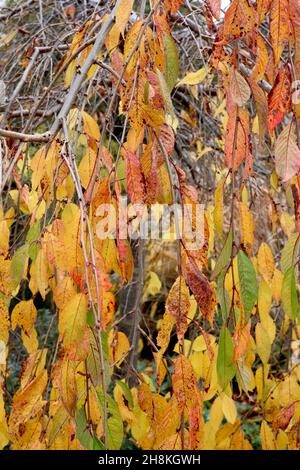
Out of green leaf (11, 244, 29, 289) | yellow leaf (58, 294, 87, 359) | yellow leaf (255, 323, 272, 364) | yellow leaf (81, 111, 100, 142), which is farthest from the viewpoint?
yellow leaf (255, 323, 272, 364)

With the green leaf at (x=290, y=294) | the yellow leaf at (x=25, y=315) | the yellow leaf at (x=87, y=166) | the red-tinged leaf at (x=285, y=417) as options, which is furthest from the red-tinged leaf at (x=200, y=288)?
the red-tinged leaf at (x=285, y=417)

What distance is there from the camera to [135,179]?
65 cm

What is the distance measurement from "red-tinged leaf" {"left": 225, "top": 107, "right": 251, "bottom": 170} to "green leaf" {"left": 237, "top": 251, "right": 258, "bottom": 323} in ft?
0.34

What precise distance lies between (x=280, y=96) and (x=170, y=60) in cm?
15

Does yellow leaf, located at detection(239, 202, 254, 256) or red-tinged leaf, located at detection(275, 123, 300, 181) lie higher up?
red-tinged leaf, located at detection(275, 123, 300, 181)

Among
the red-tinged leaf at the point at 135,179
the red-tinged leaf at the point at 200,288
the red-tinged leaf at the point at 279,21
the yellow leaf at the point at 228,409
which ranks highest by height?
the red-tinged leaf at the point at 279,21

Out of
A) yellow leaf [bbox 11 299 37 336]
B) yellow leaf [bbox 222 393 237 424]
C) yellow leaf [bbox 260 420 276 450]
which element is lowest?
yellow leaf [bbox 260 420 276 450]

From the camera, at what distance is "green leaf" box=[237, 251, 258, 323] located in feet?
2.06

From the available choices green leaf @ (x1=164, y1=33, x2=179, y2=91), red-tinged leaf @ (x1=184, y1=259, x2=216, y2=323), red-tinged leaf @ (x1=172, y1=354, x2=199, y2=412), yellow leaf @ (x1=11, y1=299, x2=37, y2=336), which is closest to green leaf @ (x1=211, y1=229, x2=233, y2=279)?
red-tinged leaf @ (x1=184, y1=259, x2=216, y2=323)

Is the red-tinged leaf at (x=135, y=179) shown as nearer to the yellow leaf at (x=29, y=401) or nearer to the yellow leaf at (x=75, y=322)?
the yellow leaf at (x=75, y=322)

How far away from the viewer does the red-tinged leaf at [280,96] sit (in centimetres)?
68

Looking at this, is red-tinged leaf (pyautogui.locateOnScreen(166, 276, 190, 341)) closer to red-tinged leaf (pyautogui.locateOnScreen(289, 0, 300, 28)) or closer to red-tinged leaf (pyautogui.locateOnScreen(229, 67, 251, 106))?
red-tinged leaf (pyautogui.locateOnScreen(229, 67, 251, 106))

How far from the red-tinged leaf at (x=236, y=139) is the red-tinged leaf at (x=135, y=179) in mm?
98

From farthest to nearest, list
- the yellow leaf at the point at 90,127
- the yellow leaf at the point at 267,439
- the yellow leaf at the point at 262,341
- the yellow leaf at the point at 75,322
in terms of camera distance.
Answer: the yellow leaf at the point at 267,439 → the yellow leaf at the point at 262,341 → the yellow leaf at the point at 90,127 → the yellow leaf at the point at 75,322
